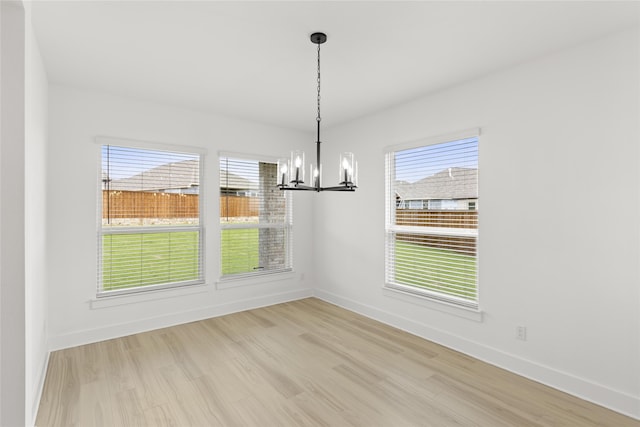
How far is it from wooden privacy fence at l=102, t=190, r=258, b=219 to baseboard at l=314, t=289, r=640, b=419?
243cm

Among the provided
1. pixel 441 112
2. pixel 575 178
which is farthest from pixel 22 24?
pixel 575 178

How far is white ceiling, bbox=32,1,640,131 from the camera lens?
2.13 metres

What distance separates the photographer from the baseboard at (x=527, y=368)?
7.70 feet

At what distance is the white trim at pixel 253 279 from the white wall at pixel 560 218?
7.38 feet

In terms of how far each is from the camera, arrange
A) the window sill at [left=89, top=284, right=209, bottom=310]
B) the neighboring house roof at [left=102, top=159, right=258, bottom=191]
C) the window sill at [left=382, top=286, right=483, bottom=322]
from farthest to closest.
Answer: the neighboring house roof at [left=102, top=159, right=258, bottom=191], the window sill at [left=89, top=284, right=209, bottom=310], the window sill at [left=382, top=286, right=483, bottom=322]

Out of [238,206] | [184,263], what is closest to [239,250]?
[238,206]

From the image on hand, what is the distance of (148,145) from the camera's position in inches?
153

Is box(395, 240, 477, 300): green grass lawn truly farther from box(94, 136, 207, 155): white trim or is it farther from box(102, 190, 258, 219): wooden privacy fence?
box(94, 136, 207, 155): white trim

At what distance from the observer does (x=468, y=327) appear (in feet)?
10.8

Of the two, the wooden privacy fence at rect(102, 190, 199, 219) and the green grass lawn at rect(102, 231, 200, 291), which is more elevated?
the wooden privacy fence at rect(102, 190, 199, 219)

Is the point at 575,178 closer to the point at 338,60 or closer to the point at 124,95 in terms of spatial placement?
the point at 338,60

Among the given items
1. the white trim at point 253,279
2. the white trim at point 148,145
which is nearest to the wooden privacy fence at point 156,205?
the white trim at point 148,145

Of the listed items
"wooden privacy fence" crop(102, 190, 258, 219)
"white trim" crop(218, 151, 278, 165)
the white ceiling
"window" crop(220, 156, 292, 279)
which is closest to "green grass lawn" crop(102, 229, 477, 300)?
"window" crop(220, 156, 292, 279)

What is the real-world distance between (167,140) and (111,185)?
0.82 metres
